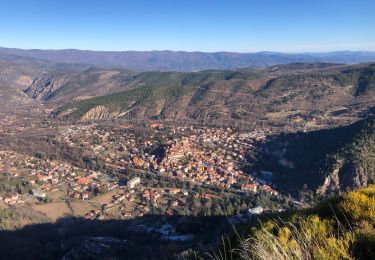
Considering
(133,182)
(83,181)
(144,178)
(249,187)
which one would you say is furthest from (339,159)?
(83,181)

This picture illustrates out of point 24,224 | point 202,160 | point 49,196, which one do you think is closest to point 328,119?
point 202,160

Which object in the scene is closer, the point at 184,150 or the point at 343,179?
the point at 343,179

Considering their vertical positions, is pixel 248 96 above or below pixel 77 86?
above

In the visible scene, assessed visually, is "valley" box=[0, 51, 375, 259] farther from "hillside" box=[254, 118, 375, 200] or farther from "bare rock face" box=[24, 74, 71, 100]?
"bare rock face" box=[24, 74, 71, 100]

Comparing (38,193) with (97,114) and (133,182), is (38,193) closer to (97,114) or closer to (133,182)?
(133,182)

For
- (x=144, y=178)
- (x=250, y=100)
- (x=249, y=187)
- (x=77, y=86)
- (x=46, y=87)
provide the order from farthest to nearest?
(x=46, y=87)
(x=77, y=86)
(x=250, y=100)
(x=144, y=178)
(x=249, y=187)

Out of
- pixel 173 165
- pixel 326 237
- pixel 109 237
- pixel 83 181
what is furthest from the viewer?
pixel 173 165
